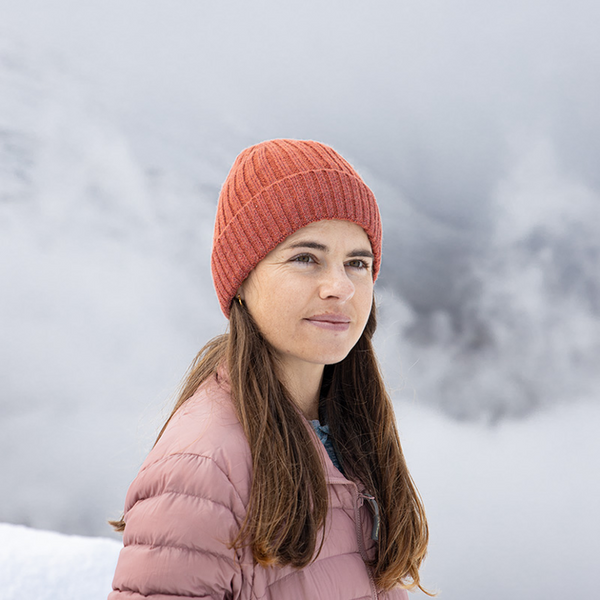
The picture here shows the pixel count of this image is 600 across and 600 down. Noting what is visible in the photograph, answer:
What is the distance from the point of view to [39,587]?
236 cm

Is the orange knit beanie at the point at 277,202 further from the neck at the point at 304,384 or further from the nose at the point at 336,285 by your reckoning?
the neck at the point at 304,384

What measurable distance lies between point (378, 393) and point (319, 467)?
51 cm

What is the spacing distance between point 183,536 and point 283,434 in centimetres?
36

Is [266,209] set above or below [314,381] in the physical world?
above

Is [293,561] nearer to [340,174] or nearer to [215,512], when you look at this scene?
[215,512]

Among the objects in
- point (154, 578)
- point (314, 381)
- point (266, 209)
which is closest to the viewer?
point (154, 578)

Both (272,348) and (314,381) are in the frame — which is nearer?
(272,348)

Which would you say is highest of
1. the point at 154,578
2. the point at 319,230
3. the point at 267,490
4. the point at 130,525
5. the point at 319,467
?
the point at 319,230

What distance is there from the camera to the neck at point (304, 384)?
1.64 meters

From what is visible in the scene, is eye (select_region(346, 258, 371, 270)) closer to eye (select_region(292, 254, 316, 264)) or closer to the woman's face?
the woman's face

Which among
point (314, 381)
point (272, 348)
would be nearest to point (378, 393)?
point (314, 381)

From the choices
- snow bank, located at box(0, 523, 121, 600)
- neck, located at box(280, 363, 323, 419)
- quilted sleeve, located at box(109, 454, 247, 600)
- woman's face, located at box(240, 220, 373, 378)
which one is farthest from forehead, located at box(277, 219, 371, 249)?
snow bank, located at box(0, 523, 121, 600)

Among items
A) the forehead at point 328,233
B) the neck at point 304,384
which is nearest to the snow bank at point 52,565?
the neck at point 304,384

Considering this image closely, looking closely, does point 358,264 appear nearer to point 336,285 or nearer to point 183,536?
point 336,285
